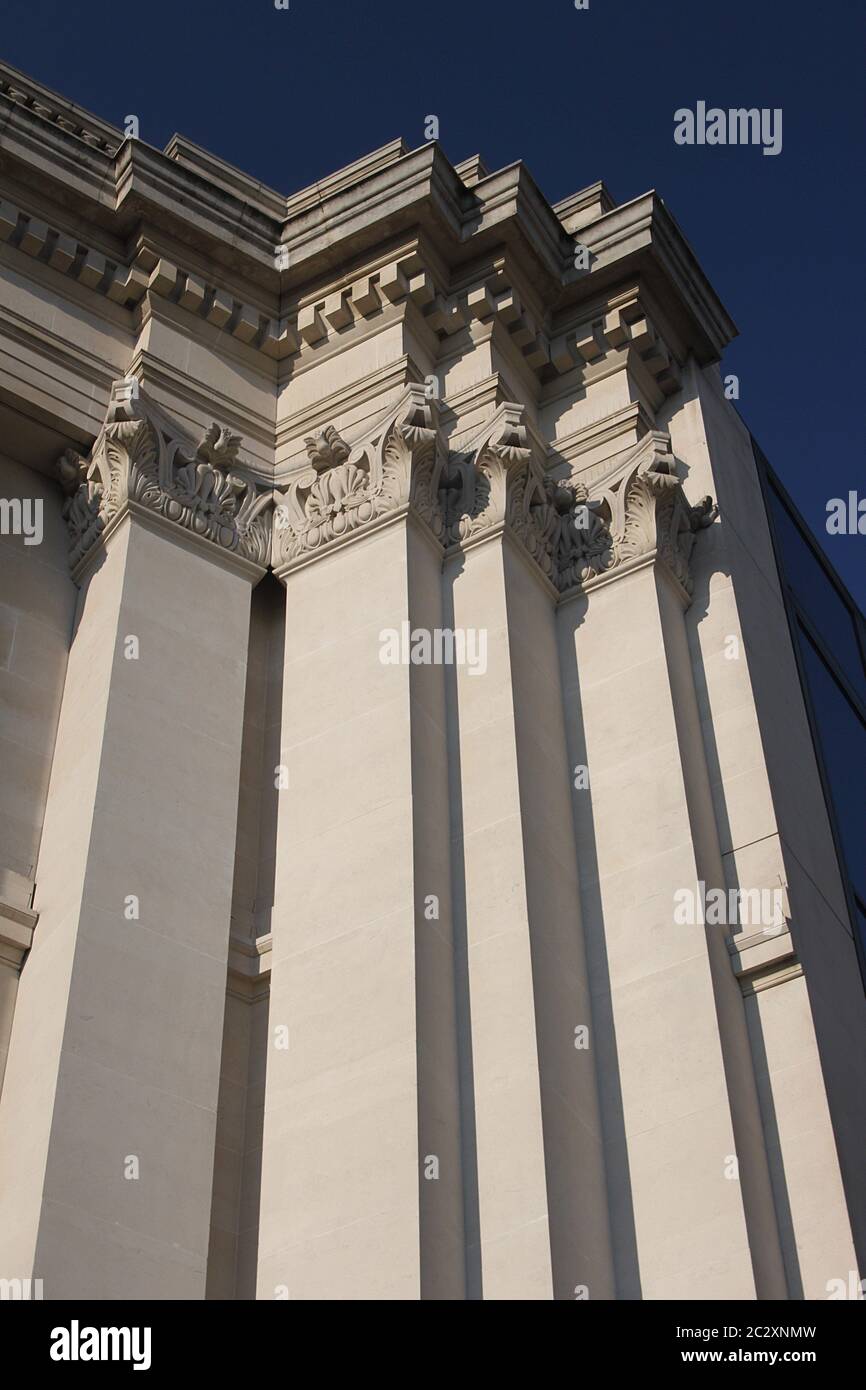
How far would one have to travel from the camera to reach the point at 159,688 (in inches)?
712

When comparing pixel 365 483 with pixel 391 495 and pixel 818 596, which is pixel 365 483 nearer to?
pixel 391 495

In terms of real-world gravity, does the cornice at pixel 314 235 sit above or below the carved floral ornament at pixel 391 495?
above

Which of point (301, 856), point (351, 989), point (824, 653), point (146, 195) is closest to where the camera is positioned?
point (351, 989)

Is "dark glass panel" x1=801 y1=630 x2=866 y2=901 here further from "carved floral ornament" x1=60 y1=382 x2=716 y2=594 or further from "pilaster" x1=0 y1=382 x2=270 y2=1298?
"pilaster" x1=0 y1=382 x2=270 y2=1298

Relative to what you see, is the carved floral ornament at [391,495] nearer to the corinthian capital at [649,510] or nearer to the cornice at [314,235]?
the corinthian capital at [649,510]

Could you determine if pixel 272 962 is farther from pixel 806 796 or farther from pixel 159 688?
pixel 806 796

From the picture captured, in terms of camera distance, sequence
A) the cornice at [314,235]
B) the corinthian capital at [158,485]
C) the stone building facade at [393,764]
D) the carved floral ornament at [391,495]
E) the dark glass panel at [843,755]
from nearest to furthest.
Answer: the stone building facade at [393,764] < the corinthian capital at [158,485] < the carved floral ornament at [391,495] < the cornice at [314,235] < the dark glass panel at [843,755]

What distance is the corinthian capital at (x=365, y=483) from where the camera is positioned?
19641 millimetres

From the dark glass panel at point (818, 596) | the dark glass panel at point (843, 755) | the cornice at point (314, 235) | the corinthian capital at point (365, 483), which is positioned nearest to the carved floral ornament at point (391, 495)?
the corinthian capital at point (365, 483)

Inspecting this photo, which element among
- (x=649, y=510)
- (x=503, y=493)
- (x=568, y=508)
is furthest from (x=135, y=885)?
(x=649, y=510)

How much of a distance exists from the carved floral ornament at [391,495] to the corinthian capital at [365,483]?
15 mm
